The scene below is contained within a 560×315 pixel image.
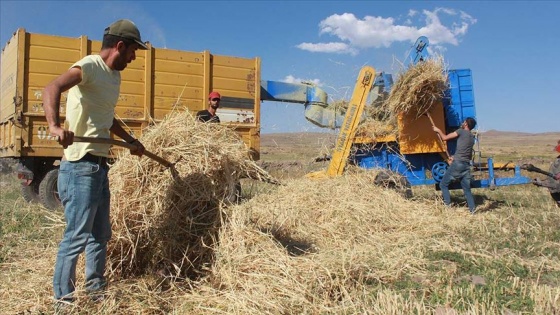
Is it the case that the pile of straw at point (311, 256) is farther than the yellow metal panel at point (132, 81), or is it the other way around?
the yellow metal panel at point (132, 81)

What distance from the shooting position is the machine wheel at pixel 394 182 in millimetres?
7164

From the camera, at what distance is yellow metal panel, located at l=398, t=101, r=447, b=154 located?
733 centimetres

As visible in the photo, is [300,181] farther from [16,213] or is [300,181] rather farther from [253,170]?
[16,213]

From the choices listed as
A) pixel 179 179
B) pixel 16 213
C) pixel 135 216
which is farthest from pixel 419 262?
pixel 16 213

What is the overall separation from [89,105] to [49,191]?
5071 mm

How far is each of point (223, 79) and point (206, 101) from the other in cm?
53

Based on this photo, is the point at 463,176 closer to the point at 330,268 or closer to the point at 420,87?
the point at 420,87

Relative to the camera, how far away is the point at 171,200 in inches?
143

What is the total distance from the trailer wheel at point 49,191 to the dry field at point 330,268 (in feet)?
3.45

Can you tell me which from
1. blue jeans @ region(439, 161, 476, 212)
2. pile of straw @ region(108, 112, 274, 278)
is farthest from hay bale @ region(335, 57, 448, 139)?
pile of straw @ region(108, 112, 274, 278)

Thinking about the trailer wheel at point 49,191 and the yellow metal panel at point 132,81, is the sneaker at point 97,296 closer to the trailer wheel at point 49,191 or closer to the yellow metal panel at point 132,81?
the yellow metal panel at point 132,81

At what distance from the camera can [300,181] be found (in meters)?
7.02

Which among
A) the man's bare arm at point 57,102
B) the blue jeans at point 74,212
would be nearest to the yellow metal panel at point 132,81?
the blue jeans at point 74,212

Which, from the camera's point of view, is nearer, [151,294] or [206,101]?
[151,294]
